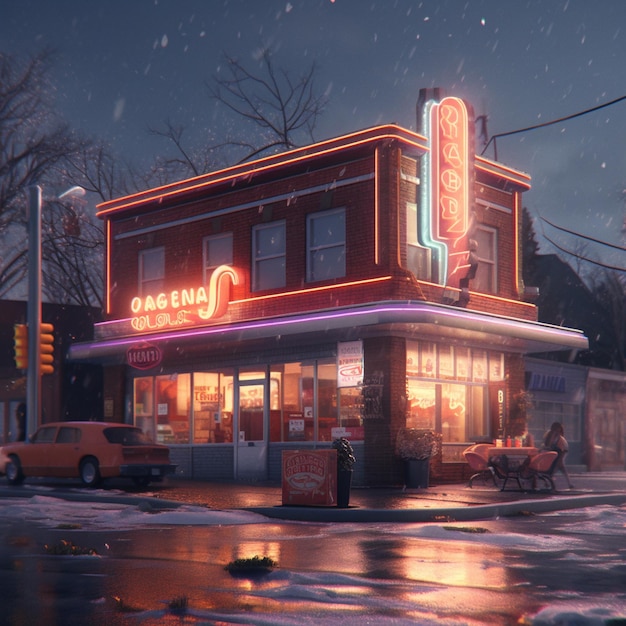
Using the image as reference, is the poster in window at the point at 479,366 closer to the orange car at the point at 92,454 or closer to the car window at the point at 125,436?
the orange car at the point at 92,454

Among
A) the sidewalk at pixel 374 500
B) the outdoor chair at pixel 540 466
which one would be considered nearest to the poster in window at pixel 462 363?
the sidewalk at pixel 374 500

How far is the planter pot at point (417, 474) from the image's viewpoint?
2239 cm

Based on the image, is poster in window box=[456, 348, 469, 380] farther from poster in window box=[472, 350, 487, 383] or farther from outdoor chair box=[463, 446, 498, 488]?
outdoor chair box=[463, 446, 498, 488]

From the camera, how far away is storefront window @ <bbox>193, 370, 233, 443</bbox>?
89.1 feet

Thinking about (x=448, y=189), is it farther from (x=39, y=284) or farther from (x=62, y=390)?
(x=62, y=390)

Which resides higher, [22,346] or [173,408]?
[22,346]

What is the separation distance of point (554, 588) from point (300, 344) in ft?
55.0

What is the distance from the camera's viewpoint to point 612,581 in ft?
29.6

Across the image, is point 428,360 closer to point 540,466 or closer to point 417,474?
point 417,474

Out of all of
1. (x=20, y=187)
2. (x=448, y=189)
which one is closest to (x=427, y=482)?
(x=448, y=189)

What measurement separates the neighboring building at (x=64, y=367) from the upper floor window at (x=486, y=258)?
Answer: 13184 mm

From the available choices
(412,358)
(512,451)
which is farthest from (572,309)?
(512,451)

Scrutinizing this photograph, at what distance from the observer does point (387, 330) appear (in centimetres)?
2308

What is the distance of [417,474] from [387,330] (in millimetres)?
3348
